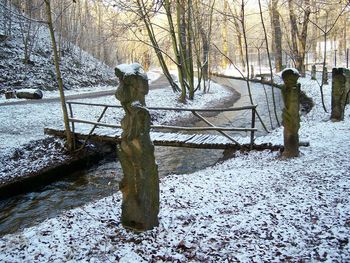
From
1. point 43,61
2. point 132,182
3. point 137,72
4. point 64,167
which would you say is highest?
point 43,61

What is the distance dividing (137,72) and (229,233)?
7.13 ft

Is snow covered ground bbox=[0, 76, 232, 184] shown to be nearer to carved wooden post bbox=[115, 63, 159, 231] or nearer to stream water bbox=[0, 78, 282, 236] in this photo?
stream water bbox=[0, 78, 282, 236]

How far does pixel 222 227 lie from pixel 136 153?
1.41m

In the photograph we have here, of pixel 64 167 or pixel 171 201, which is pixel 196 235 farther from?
pixel 64 167

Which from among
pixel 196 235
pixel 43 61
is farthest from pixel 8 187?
pixel 43 61

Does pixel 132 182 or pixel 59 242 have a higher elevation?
pixel 132 182

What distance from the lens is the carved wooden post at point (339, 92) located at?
9.61 meters

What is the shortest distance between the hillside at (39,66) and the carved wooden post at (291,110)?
16704 mm

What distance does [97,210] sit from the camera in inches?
186

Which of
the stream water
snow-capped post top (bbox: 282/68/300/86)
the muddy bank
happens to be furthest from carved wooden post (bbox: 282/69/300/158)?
the muddy bank

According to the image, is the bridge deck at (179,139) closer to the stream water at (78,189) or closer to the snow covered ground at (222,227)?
the stream water at (78,189)

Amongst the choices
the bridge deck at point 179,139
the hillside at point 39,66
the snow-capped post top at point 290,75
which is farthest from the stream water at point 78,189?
the hillside at point 39,66

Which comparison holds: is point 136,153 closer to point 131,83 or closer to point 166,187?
point 131,83

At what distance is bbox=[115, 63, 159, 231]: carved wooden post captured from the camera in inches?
146
